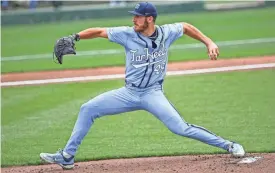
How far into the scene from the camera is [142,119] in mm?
10383

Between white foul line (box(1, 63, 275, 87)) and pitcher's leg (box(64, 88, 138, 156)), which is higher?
pitcher's leg (box(64, 88, 138, 156))

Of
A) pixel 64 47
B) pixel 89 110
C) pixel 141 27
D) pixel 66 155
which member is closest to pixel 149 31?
pixel 141 27

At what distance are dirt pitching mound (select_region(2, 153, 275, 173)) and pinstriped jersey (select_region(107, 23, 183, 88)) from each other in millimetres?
987

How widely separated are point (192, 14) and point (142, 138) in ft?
50.9

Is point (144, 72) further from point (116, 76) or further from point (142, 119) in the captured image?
point (116, 76)

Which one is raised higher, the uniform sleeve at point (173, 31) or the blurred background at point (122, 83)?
the uniform sleeve at point (173, 31)

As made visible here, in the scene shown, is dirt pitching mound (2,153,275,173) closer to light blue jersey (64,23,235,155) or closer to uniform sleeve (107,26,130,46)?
light blue jersey (64,23,235,155)

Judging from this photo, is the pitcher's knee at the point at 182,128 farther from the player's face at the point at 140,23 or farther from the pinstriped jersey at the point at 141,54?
the player's face at the point at 140,23

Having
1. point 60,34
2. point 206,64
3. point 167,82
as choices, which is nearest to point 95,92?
point 167,82

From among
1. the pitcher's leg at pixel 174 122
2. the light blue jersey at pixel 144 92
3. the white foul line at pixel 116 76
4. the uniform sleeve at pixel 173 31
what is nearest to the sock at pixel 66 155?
the light blue jersey at pixel 144 92

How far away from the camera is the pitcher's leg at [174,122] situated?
7172mm

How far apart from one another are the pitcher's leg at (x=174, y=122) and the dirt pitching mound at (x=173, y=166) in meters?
0.28

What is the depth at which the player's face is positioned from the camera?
23.6ft

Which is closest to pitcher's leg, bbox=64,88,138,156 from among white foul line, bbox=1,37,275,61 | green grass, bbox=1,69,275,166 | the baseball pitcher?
the baseball pitcher
